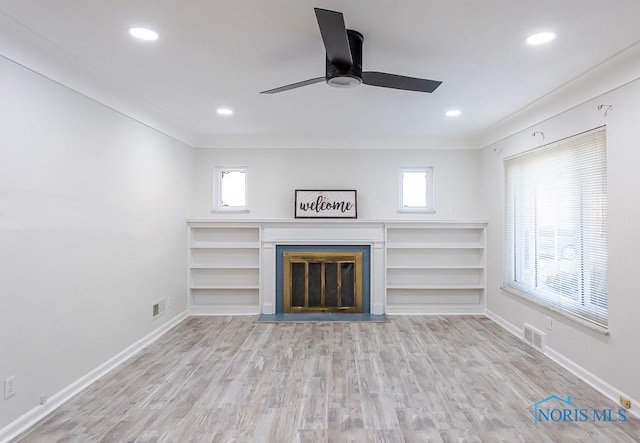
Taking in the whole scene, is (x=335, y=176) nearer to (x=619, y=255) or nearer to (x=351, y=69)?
(x=351, y=69)

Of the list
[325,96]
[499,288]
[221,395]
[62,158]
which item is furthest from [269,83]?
[499,288]

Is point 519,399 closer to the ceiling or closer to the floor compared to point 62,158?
closer to the floor

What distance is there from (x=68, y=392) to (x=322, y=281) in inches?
127

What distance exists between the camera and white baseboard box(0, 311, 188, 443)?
7.54 ft

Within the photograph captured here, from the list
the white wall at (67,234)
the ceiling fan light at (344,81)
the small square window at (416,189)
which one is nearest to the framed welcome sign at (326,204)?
the small square window at (416,189)

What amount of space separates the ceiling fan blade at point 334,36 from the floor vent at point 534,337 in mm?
3381

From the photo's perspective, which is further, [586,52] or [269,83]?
[269,83]

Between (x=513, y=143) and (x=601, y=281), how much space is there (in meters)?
2.03

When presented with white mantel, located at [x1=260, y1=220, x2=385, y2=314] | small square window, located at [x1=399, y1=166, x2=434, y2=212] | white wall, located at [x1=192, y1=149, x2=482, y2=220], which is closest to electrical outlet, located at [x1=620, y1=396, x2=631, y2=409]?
white mantel, located at [x1=260, y1=220, x2=385, y2=314]

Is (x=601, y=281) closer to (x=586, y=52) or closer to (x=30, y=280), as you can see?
(x=586, y=52)

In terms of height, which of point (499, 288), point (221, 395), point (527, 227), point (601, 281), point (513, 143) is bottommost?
point (221, 395)

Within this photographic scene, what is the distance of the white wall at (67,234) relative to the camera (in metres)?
2.31

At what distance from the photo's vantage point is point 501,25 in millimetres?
2199

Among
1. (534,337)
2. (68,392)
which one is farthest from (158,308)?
(534,337)
